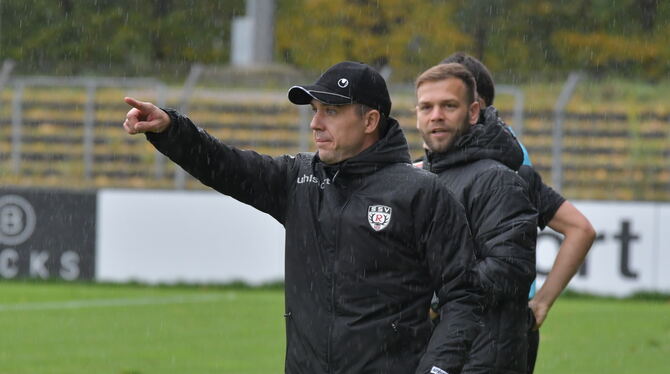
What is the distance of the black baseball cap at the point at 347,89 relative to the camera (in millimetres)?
4820

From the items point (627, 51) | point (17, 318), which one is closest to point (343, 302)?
point (17, 318)

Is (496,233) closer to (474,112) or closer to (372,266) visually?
(474,112)

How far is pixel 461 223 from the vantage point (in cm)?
477

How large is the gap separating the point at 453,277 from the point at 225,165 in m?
0.91

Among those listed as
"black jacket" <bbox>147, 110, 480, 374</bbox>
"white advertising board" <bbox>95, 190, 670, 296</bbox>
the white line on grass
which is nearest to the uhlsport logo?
"black jacket" <bbox>147, 110, 480, 374</bbox>

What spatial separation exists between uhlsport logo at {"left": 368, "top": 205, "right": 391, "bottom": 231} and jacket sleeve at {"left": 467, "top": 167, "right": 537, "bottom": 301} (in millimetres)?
598

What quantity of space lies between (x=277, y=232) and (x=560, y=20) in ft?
52.4

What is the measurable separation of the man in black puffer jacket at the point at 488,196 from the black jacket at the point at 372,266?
0.24m

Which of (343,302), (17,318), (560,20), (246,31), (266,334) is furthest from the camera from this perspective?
(560,20)

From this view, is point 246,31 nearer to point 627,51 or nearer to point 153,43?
point 153,43

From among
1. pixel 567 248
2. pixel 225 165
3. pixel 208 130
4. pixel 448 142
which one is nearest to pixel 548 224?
pixel 567 248

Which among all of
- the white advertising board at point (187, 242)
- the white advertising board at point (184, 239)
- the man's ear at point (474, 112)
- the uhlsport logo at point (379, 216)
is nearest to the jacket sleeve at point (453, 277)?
the uhlsport logo at point (379, 216)

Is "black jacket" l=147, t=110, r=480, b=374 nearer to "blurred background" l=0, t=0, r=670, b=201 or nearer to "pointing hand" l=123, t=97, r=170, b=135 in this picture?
"pointing hand" l=123, t=97, r=170, b=135

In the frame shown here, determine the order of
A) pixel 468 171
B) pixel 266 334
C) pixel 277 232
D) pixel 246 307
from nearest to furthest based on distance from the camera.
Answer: pixel 468 171 → pixel 266 334 → pixel 246 307 → pixel 277 232
